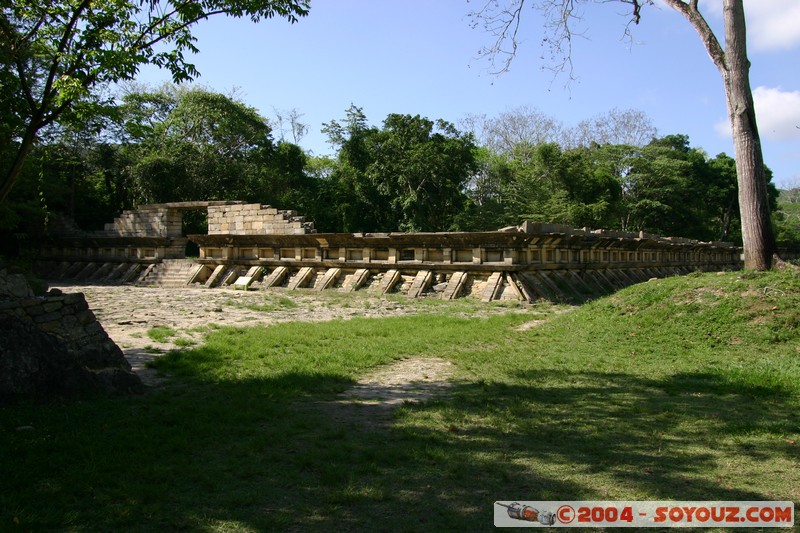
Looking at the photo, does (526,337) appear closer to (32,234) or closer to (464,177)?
(464,177)

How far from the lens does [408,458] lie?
14.6 ft

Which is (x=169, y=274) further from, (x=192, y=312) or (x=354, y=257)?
(x=192, y=312)

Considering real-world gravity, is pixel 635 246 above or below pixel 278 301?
above

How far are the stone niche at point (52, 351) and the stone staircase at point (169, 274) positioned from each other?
17539mm

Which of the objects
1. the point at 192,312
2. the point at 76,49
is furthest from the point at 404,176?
the point at 76,49

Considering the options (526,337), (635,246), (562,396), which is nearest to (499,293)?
(526,337)

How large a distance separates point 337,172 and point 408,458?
36.2 metres

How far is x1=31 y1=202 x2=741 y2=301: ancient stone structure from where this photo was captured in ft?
55.3

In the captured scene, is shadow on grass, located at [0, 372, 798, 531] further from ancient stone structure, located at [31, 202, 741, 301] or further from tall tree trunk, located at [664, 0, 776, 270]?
ancient stone structure, located at [31, 202, 741, 301]

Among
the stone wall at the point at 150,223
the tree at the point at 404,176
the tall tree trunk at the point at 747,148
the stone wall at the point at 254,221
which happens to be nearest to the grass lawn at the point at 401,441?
the tall tree trunk at the point at 747,148

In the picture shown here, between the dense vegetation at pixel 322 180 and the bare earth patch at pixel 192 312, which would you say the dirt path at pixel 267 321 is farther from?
the dense vegetation at pixel 322 180

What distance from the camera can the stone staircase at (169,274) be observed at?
77.9 feet

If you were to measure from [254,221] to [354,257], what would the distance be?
5.58m

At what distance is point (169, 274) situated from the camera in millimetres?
24594
